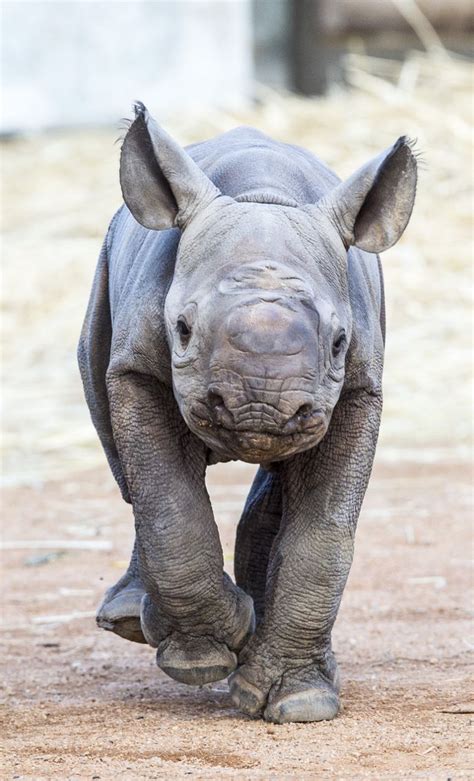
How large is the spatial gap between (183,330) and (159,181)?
23.7 inches

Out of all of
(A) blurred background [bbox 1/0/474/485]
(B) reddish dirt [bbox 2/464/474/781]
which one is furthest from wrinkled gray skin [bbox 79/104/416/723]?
(A) blurred background [bbox 1/0/474/485]

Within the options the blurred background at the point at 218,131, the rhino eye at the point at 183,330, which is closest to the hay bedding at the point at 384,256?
the blurred background at the point at 218,131

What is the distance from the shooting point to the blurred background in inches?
476

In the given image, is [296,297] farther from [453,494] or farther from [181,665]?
[453,494]

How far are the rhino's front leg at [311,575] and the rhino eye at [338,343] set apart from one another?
1.85 feet

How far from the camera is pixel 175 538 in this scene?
5.45m

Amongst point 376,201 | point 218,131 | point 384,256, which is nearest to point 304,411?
point 376,201

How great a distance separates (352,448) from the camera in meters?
5.54

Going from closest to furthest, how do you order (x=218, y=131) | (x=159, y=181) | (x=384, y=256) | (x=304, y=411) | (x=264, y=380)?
(x=264, y=380) → (x=304, y=411) → (x=159, y=181) → (x=384, y=256) → (x=218, y=131)

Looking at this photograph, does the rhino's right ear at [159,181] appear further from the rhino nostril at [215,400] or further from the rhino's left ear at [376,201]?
the rhino nostril at [215,400]

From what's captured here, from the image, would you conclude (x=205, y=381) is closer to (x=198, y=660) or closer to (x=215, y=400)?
(x=215, y=400)

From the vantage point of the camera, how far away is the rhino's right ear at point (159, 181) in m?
5.18

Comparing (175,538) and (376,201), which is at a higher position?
(376,201)

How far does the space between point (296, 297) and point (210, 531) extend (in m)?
1.13
